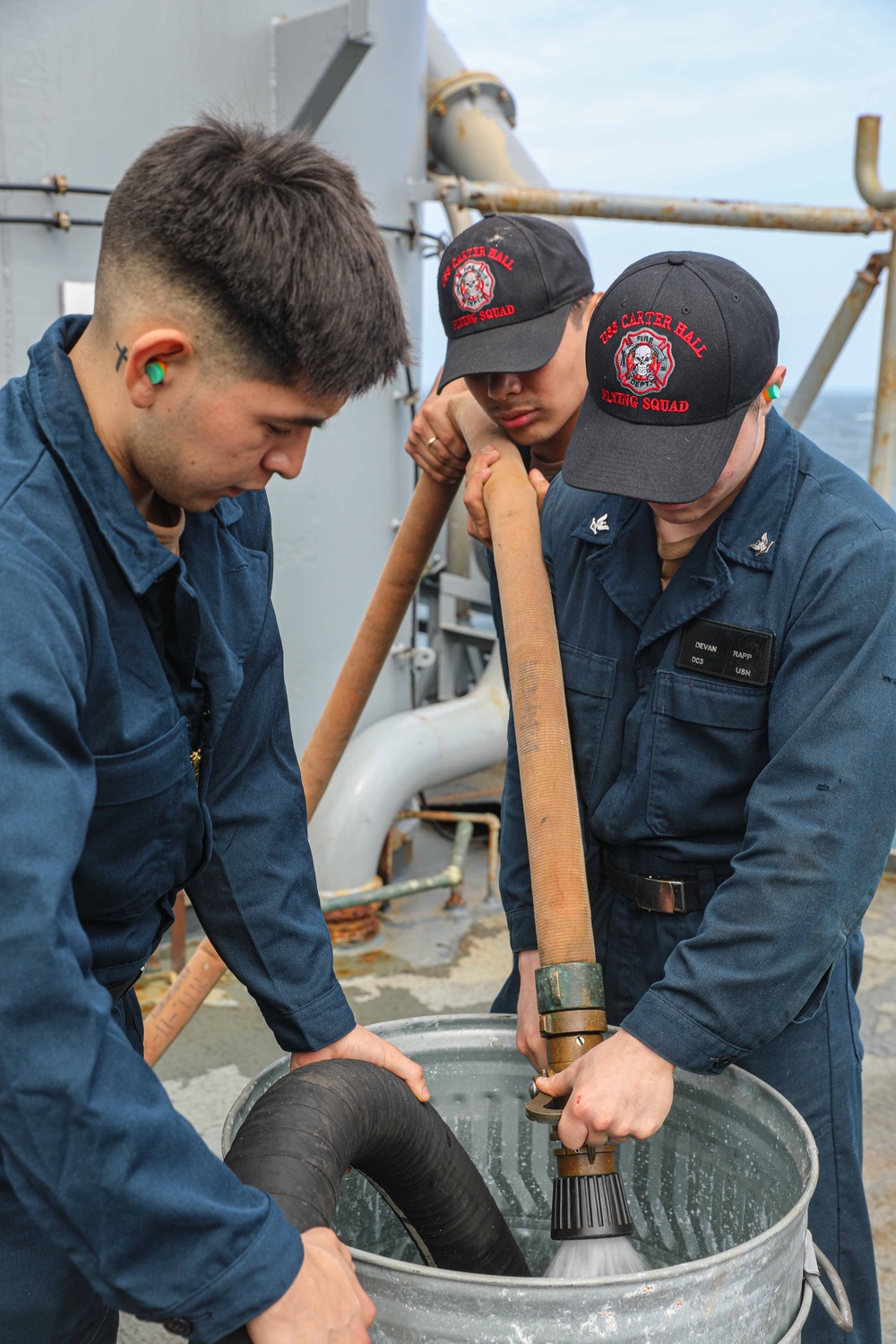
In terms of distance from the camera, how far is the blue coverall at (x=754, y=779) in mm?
1402

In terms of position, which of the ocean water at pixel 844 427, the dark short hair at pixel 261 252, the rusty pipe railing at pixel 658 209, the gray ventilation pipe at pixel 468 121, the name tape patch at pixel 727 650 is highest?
the gray ventilation pipe at pixel 468 121

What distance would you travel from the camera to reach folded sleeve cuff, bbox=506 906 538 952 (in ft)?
6.10

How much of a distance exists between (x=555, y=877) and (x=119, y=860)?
1.87ft

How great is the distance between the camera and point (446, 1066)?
1672mm

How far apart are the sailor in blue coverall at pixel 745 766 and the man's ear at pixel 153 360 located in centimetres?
61

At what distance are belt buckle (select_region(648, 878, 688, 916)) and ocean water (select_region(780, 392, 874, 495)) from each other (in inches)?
629

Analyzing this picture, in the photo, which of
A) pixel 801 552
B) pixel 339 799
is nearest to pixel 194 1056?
pixel 339 799

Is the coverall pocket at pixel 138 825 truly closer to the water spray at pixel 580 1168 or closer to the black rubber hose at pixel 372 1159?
the black rubber hose at pixel 372 1159

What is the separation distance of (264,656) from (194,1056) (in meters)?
1.98

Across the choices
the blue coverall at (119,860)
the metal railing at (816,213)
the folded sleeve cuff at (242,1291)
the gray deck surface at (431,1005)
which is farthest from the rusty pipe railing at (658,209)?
the folded sleeve cuff at (242,1291)

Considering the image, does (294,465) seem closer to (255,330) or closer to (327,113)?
(255,330)

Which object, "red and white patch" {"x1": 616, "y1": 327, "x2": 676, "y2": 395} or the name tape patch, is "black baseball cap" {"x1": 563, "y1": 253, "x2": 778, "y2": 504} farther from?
the name tape patch

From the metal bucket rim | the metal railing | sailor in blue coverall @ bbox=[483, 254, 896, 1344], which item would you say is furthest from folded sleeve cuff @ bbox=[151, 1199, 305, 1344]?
the metal railing

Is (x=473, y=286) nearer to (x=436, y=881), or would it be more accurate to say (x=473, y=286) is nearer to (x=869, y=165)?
(x=436, y=881)
